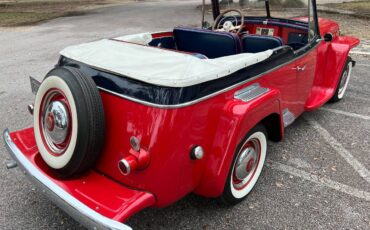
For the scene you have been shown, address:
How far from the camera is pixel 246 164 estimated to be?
267cm

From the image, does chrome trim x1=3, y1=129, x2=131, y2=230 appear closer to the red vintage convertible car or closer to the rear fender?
the red vintage convertible car

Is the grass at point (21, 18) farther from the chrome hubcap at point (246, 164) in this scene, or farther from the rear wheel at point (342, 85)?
the chrome hubcap at point (246, 164)

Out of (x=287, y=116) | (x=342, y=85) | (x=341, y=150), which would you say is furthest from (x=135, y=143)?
(x=342, y=85)

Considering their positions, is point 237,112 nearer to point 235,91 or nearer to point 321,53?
point 235,91

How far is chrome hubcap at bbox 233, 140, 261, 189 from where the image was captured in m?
2.61

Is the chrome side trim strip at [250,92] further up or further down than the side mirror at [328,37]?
further down

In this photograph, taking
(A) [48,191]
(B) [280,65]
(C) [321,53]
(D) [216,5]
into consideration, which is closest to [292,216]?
(B) [280,65]

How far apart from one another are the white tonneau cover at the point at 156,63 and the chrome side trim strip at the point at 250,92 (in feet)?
0.61

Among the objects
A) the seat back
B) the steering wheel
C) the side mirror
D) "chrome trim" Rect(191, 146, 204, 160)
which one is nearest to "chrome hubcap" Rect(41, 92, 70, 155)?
"chrome trim" Rect(191, 146, 204, 160)

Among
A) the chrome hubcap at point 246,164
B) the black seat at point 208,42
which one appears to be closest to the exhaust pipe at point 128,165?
the chrome hubcap at point 246,164

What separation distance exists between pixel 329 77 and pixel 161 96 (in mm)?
2868

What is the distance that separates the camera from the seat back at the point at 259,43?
312cm

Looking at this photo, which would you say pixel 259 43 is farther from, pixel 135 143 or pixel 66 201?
pixel 66 201

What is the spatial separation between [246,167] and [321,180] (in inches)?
31.5
